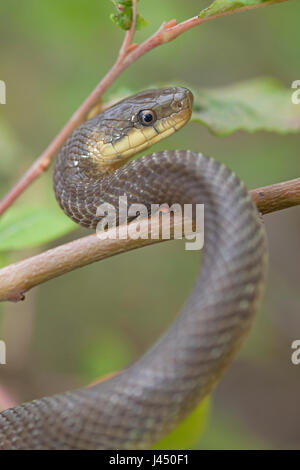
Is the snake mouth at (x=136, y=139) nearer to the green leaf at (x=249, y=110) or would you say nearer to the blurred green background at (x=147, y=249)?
the green leaf at (x=249, y=110)

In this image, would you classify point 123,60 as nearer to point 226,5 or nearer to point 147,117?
point 226,5

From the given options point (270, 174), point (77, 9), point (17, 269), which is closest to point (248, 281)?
point (17, 269)

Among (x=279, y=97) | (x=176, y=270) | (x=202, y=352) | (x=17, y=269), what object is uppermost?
(x=176, y=270)

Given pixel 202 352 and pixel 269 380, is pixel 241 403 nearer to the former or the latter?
pixel 269 380

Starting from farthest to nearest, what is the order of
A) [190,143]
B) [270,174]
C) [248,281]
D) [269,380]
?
1. [269,380]
2. [190,143]
3. [270,174]
4. [248,281]

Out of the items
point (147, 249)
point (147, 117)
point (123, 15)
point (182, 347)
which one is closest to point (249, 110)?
point (147, 117)

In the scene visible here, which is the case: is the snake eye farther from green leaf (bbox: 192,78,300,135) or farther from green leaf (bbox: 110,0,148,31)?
green leaf (bbox: 110,0,148,31)

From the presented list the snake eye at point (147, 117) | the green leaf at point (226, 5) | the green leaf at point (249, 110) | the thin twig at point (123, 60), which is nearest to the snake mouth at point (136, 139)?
the snake eye at point (147, 117)
